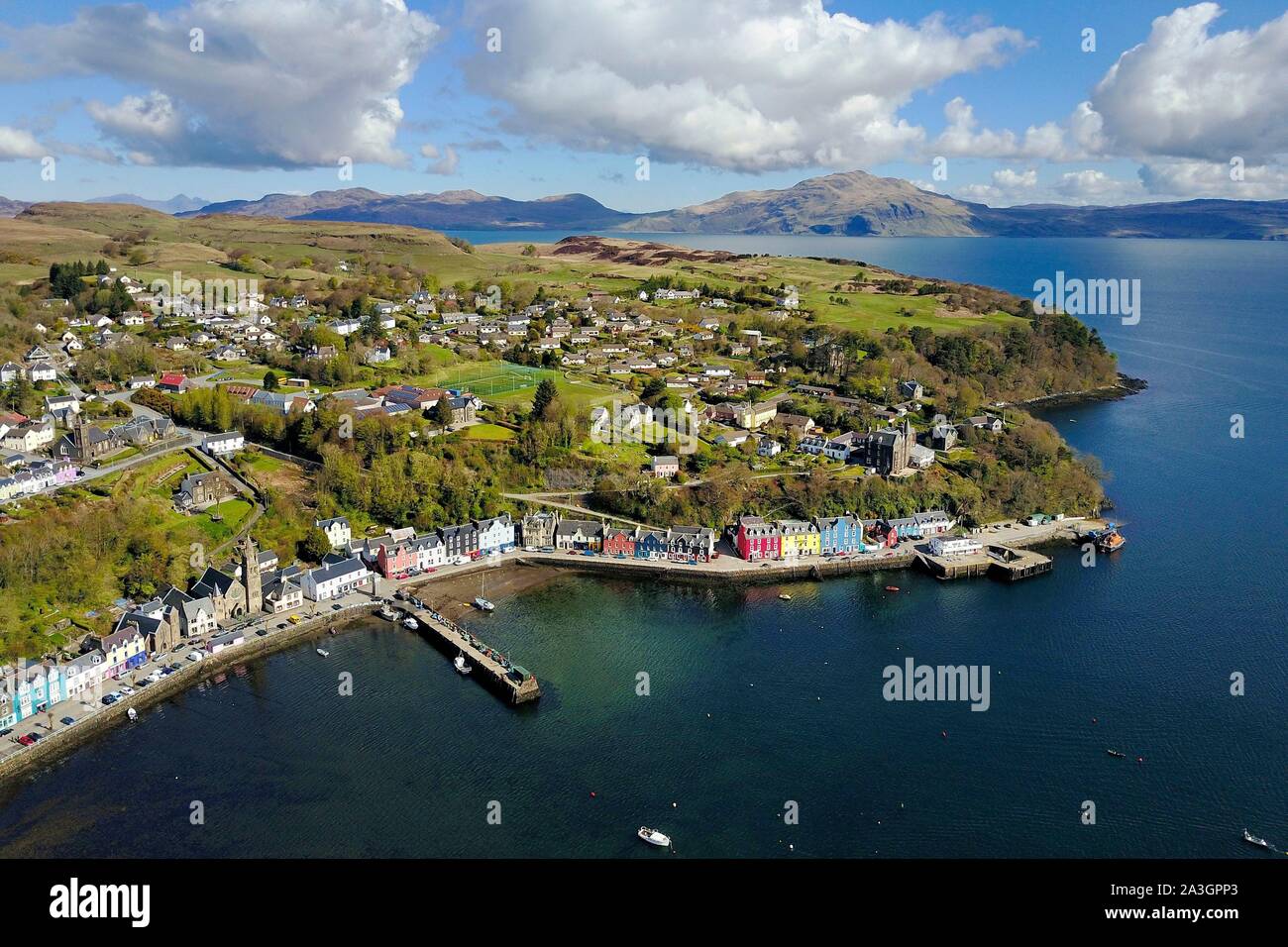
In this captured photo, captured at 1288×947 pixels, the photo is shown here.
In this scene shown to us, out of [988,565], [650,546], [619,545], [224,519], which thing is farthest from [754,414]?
[224,519]

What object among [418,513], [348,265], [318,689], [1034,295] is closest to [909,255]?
[1034,295]

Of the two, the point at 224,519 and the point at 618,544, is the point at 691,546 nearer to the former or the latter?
the point at 618,544

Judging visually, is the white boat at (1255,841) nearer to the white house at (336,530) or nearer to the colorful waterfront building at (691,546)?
the colorful waterfront building at (691,546)

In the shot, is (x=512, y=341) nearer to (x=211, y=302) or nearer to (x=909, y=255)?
(x=211, y=302)

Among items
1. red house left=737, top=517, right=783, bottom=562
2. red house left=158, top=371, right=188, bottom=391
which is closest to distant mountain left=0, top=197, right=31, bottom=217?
red house left=158, top=371, right=188, bottom=391
